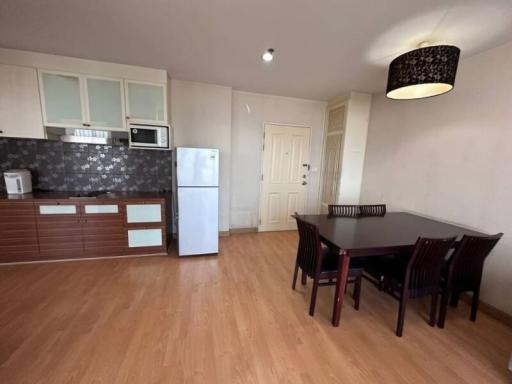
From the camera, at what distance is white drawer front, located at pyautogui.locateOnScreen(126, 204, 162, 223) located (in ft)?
9.39

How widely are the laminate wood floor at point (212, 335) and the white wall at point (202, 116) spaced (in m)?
2.06

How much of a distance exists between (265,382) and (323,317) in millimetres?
856

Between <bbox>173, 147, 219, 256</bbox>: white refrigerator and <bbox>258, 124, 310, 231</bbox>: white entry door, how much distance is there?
1.36 metres

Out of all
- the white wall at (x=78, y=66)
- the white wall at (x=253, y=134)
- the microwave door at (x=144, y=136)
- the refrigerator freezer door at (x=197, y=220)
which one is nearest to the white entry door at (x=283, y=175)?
the white wall at (x=253, y=134)

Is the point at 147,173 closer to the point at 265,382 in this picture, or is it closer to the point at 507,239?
the point at 265,382

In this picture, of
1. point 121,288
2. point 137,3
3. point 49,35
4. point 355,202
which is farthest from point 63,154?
point 355,202

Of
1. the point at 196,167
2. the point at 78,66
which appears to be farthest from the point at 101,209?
the point at 78,66

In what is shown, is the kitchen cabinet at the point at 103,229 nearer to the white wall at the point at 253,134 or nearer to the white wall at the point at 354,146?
the white wall at the point at 253,134

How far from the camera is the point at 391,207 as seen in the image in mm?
3252

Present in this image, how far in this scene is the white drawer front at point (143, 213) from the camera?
286cm

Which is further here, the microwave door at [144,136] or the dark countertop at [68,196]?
the microwave door at [144,136]

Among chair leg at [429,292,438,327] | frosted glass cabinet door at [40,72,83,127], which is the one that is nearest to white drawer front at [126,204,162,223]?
frosted glass cabinet door at [40,72,83,127]

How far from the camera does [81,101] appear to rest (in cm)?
276

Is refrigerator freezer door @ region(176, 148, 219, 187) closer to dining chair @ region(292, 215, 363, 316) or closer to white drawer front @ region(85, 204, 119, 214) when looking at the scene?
white drawer front @ region(85, 204, 119, 214)
